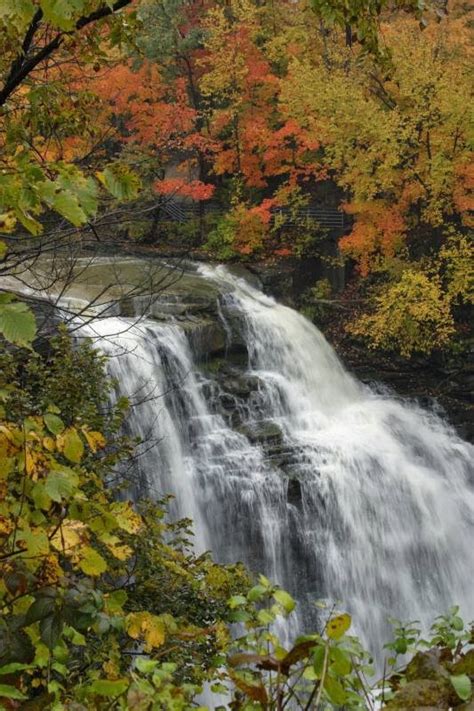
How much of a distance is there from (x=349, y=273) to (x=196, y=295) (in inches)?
248

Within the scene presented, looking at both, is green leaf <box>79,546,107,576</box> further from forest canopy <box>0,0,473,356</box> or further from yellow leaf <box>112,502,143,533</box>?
forest canopy <box>0,0,473,356</box>

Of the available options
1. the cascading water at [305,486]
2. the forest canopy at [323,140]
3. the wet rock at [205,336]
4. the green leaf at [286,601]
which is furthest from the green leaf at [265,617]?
the forest canopy at [323,140]

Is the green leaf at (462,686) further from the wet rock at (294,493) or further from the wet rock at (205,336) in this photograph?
the wet rock at (205,336)

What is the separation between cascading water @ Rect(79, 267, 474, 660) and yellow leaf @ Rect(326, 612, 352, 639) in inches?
284

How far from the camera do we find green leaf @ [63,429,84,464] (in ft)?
7.09

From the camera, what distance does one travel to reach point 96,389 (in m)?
6.21

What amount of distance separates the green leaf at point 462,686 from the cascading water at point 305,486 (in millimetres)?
7518

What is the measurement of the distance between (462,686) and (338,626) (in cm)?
35

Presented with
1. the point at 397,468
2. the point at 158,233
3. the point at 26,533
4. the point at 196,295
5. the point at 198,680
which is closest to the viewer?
the point at 26,533

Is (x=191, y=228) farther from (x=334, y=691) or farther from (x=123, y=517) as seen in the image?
(x=334, y=691)

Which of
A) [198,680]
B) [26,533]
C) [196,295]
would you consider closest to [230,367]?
[196,295]

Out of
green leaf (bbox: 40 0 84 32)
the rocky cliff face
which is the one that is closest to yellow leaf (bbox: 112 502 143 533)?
green leaf (bbox: 40 0 84 32)

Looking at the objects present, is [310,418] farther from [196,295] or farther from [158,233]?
[158,233]

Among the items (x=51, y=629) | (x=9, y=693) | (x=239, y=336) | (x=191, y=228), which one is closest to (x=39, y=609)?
(x=51, y=629)
